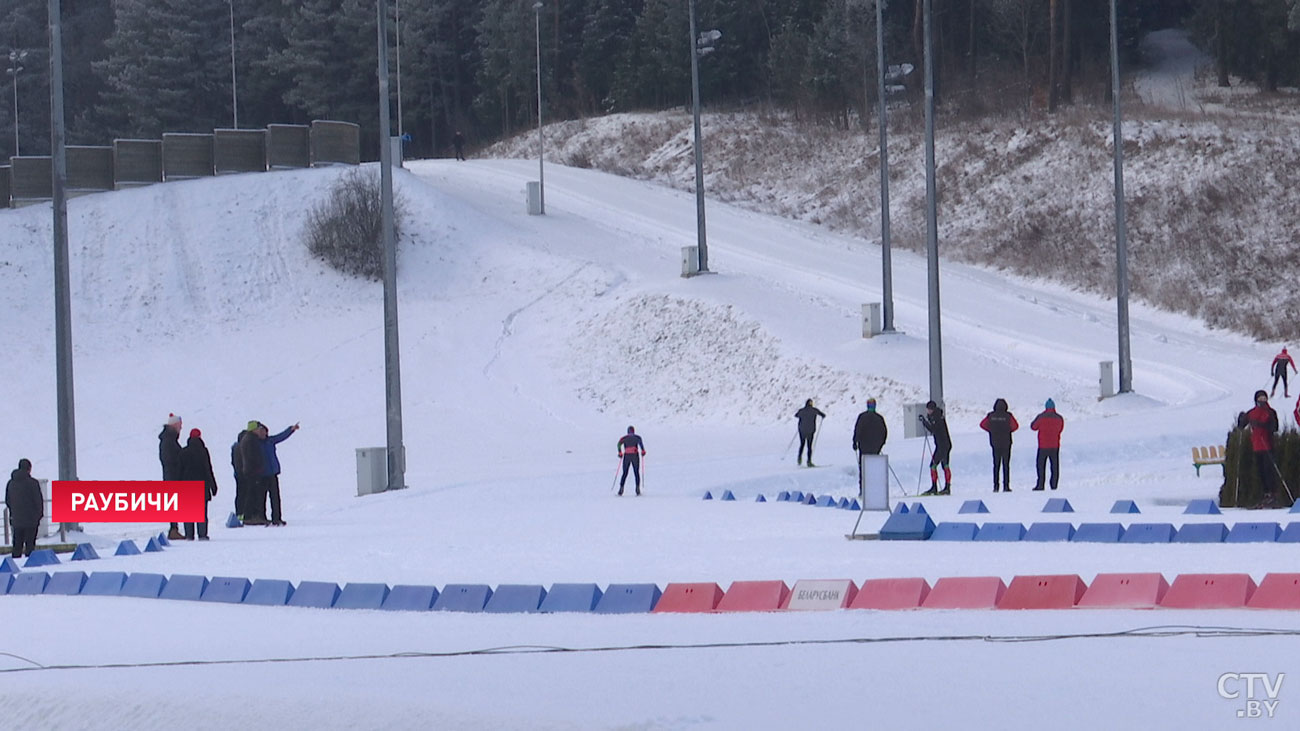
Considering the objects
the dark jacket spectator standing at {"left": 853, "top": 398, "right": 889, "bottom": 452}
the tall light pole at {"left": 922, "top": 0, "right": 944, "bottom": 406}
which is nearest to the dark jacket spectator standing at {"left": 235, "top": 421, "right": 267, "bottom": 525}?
the dark jacket spectator standing at {"left": 853, "top": 398, "right": 889, "bottom": 452}

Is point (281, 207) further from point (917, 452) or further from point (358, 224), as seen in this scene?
point (917, 452)

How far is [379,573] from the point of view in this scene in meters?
15.9

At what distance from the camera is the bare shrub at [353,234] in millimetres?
50969

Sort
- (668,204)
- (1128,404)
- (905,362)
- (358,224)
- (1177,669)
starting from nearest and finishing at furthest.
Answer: (1177,669), (1128,404), (905,362), (358,224), (668,204)

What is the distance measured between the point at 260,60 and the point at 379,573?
80563 millimetres

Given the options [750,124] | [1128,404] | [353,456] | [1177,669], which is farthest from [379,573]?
[750,124]

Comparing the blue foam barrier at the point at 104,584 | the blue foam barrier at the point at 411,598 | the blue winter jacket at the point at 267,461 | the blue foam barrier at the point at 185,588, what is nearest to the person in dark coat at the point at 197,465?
the blue winter jacket at the point at 267,461

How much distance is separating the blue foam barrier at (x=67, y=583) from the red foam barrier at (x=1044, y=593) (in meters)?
9.19

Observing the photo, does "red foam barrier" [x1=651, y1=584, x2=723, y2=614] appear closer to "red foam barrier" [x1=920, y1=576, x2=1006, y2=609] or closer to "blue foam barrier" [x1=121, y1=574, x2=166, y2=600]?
"red foam barrier" [x1=920, y1=576, x2=1006, y2=609]

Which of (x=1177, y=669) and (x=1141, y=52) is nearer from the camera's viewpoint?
(x=1177, y=669)

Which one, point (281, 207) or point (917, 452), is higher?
point (281, 207)

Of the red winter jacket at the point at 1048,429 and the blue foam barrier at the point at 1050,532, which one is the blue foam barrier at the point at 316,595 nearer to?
the blue foam barrier at the point at 1050,532

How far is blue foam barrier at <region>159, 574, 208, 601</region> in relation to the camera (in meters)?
15.0

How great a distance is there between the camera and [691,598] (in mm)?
12617
